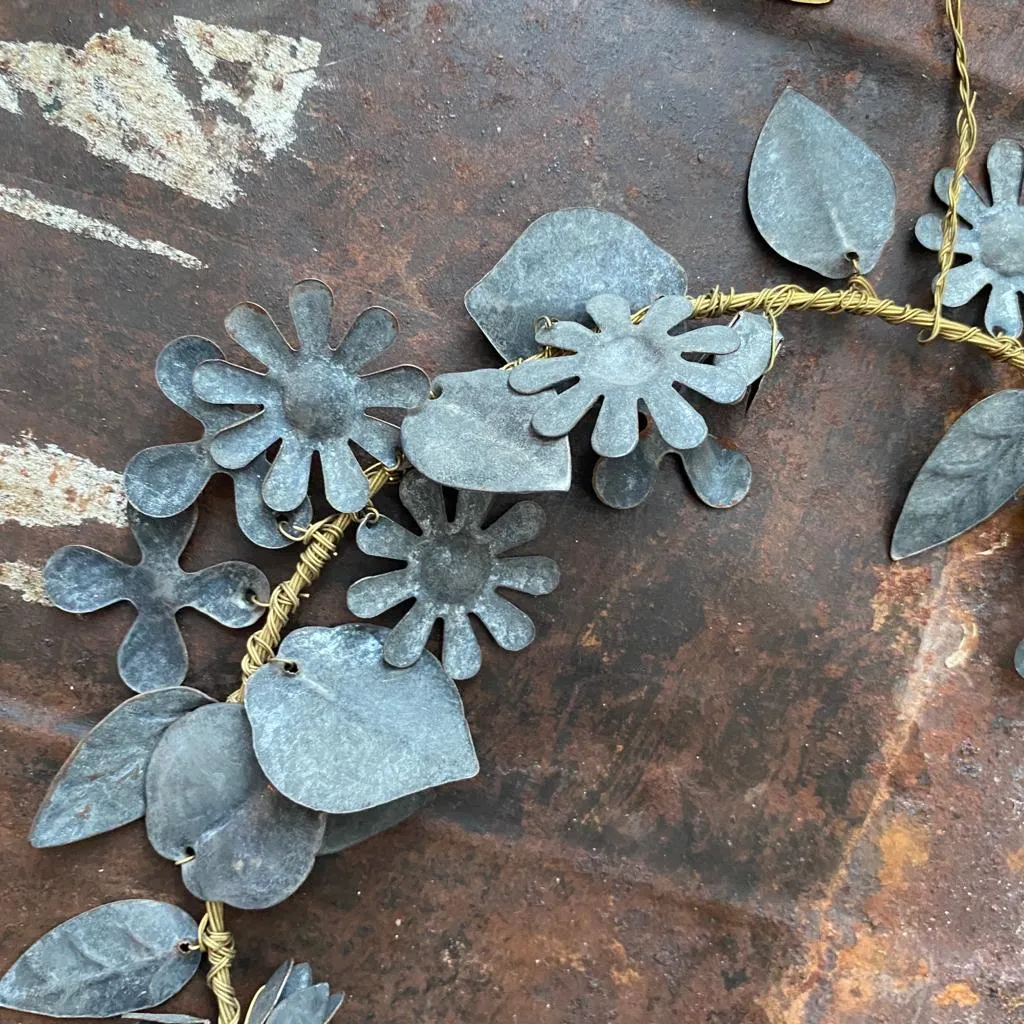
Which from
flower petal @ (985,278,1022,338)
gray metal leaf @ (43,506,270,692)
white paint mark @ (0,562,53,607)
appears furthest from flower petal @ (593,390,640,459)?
white paint mark @ (0,562,53,607)

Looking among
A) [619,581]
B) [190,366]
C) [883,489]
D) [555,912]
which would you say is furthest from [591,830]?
[190,366]

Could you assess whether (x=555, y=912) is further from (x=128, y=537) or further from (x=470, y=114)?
(x=470, y=114)

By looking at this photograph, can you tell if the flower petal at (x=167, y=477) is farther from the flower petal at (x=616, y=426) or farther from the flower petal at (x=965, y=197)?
the flower petal at (x=965, y=197)

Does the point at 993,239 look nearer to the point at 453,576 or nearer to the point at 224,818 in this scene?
the point at 453,576

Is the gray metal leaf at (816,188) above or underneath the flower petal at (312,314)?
above

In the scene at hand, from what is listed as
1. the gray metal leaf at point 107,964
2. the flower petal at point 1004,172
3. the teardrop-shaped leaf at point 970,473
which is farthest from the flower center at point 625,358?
the gray metal leaf at point 107,964

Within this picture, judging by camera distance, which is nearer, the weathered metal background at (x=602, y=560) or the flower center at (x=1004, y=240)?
the weathered metal background at (x=602, y=560)

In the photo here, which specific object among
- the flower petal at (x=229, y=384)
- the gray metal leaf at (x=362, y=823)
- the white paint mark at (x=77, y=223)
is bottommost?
the gray metal leaf at (x=362, y=823)
